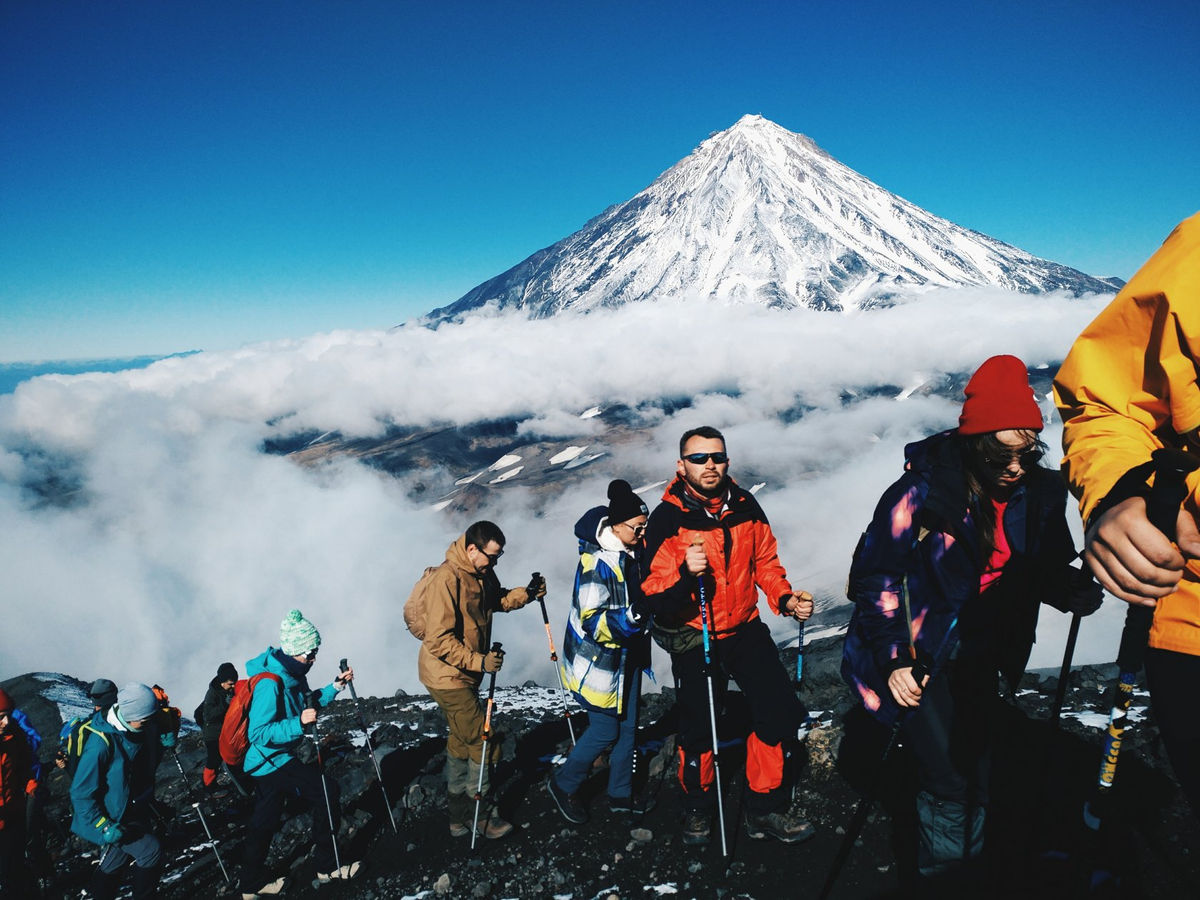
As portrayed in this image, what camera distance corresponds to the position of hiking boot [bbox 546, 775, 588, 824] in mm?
5262

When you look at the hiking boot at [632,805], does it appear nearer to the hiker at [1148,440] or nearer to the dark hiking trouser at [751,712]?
the dark hiking trouser at [751,712]

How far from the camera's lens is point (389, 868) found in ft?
17.5

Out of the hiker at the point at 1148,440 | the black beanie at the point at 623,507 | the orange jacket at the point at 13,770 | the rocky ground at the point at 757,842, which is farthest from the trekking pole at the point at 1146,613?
the orange jacket at the point at 13,770

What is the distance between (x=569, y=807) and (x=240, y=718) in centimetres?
300

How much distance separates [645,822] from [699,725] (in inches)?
47.1

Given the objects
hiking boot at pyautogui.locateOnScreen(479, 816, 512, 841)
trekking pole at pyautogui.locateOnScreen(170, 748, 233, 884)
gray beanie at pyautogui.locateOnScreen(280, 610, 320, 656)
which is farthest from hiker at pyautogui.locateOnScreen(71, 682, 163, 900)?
hiking boot at pyautogui.locateOnScreen(479, 816, 512, 841)

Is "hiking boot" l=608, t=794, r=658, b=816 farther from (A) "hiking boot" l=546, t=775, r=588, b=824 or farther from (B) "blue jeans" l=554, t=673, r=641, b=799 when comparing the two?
(A) "hiking boot" l=546, t=775, r=588, b=824

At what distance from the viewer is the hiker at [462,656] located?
211 inches

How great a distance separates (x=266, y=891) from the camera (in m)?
5.31

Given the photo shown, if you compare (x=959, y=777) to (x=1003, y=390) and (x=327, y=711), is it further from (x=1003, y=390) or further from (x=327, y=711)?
(x=327, y=711)

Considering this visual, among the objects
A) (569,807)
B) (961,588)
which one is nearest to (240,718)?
(569,807)

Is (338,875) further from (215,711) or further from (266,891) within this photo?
(215,711)

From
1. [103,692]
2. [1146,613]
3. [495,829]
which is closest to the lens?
[1146,613]

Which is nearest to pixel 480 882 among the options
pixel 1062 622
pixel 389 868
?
pixel 389 868
